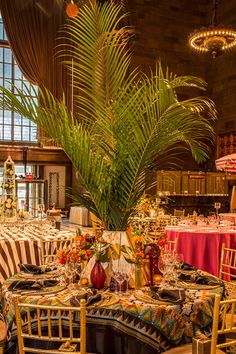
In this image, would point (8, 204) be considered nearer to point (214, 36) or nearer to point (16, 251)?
point (16, 251)

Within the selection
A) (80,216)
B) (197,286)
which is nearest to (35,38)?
(80,216)

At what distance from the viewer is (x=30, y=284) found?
2.59 metres

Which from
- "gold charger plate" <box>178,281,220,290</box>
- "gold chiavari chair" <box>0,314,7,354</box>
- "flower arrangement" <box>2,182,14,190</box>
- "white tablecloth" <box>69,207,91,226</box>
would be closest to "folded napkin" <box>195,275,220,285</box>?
"gold charger plate" <box>178,281,220,290</box>

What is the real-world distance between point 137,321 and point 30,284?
0.74 meters

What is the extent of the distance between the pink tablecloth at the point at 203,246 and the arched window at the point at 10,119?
8.61m

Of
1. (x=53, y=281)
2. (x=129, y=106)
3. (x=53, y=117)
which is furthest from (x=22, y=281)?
(x=129, y=106)

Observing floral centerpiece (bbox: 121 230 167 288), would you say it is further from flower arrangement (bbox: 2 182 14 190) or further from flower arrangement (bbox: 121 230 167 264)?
flower arrangement (bbox: 2 182 14 190)

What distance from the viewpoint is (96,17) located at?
114 inches

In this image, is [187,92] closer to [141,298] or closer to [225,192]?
[225,192]

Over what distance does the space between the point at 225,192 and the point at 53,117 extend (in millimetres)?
12071

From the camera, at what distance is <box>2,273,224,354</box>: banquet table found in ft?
7.45

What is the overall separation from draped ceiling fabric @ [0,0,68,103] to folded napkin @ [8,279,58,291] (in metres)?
10.7

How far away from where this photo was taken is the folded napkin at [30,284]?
2.54 m

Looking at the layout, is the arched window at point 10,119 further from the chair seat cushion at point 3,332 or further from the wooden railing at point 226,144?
the chair seat cushion at point 3,332
